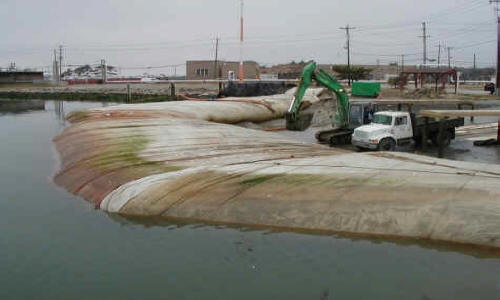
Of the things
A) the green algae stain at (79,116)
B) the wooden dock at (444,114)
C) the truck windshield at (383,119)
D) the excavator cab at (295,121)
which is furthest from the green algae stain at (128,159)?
the green algae stain at (79,116)

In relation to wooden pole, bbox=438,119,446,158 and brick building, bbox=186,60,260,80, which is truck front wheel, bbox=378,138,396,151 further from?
brick building, bbox=186,60,260,80

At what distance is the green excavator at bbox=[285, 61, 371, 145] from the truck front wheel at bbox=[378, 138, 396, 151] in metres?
3.01

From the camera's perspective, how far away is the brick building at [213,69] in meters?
80.1

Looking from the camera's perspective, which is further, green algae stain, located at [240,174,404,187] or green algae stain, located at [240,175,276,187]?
green algae stain, located at [240,175,276,187]

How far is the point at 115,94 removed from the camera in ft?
210

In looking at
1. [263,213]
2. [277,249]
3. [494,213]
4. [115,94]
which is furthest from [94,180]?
[115,94]

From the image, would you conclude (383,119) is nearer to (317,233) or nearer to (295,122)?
(295,122)

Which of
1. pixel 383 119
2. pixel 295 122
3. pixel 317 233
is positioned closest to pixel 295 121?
pixel 295 122

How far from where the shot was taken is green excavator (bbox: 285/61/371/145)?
23.7m

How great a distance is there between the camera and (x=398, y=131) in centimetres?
2116

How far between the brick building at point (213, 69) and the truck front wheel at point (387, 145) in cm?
5989

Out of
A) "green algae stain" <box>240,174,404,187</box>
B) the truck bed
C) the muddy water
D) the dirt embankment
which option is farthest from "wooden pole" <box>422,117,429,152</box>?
the muddy water

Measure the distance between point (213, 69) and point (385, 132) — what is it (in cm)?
6131

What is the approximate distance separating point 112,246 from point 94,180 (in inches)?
206
